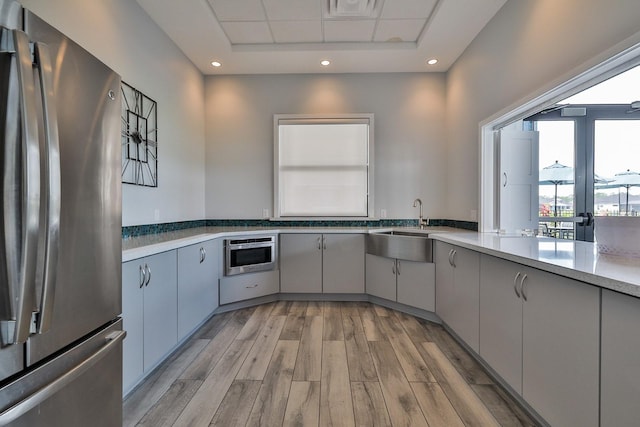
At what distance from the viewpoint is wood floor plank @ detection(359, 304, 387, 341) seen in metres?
2.62

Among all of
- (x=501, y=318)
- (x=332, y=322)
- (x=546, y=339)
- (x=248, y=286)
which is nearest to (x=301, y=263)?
(x=248, y=286)

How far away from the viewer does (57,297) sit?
0.94 metres

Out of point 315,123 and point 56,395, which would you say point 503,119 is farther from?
Result: point 56,395

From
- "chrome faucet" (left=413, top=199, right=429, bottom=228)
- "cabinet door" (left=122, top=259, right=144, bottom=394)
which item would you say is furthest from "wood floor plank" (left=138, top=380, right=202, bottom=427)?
"chrome faucet" (left=413, top=199, right=429, bottom=228)

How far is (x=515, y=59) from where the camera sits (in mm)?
2457

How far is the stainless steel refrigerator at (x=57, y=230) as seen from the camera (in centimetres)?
77

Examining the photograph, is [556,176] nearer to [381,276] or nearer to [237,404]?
[381,276]

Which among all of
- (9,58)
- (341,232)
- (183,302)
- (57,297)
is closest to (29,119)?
(9,58)

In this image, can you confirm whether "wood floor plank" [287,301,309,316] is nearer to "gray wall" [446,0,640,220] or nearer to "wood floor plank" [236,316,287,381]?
"wood floor plank" [236,316,287,381]

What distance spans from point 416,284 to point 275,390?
1798 millimetres

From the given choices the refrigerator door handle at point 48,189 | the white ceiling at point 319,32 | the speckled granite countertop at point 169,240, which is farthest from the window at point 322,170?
the refrigerator door handle at point 48,189

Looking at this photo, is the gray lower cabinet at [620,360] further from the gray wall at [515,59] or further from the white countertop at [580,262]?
the gray wall at [515,59]

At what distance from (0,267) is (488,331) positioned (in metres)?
2.32

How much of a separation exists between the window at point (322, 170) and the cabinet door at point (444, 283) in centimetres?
133
